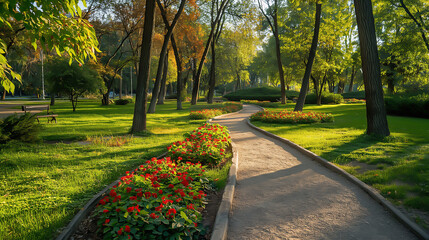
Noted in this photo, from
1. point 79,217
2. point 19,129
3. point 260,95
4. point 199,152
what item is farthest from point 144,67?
point 260,95

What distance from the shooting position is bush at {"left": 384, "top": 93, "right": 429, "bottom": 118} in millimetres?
16688

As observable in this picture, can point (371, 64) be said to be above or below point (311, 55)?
below

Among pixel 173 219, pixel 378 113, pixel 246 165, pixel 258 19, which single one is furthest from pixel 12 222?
pixel 258 19

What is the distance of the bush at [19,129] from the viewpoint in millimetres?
7980

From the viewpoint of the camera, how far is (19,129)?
8.27 m

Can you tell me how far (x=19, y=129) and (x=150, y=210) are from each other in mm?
7347

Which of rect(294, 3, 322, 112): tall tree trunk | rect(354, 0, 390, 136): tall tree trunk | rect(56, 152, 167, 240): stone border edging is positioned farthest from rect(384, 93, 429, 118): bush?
rect(56, 152, 167, 240): stone border edging

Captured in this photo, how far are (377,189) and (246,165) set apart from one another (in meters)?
2.99

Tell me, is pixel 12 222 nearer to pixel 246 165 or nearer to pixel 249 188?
pixel 249 188

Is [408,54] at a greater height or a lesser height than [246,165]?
greater

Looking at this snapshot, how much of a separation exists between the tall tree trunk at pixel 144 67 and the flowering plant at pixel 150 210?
7.52m

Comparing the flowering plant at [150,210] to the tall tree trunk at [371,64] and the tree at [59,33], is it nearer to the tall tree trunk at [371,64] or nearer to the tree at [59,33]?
the tree at [59,33]

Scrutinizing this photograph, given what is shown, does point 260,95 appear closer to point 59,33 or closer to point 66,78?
point 66,78

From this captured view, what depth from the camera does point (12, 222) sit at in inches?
139
